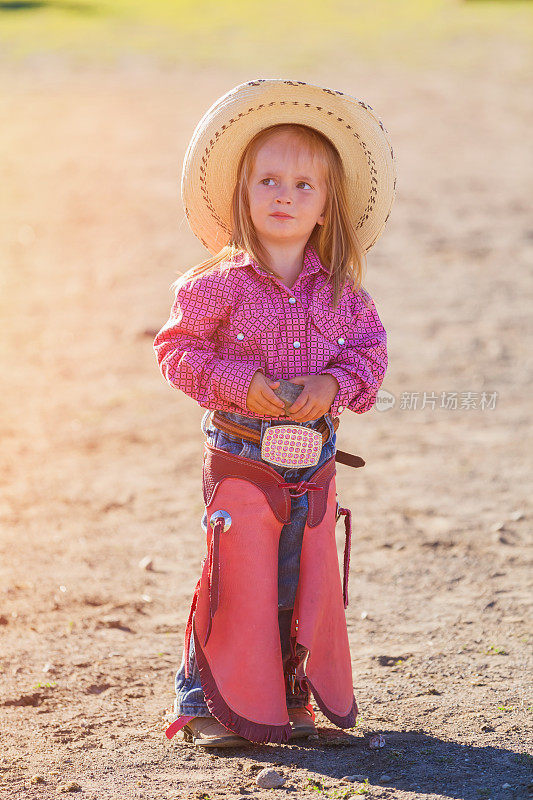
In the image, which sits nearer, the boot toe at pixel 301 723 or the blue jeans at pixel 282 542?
the blue jeans at pixel 282 542

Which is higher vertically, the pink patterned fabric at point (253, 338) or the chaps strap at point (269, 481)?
the pink patterned fabric at point (253, 338)

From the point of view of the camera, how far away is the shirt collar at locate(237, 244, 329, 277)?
9.58ft

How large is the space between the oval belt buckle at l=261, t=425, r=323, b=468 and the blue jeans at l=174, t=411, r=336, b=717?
0.06 m

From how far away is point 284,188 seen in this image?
115 inches

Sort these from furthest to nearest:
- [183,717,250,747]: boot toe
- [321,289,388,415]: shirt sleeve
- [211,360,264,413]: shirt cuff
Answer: [183,717,250,747]: boot toe → [321,289,388,415]: shirt sleeve → [211,360,264,413]: shirt cuff

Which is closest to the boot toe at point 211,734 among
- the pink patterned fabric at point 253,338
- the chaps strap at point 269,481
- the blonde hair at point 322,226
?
the chaps strap at point 269,481

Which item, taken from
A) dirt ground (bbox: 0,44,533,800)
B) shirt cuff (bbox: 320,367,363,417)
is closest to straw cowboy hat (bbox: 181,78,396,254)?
shirt cuff (bbox: 320,367,363,417)

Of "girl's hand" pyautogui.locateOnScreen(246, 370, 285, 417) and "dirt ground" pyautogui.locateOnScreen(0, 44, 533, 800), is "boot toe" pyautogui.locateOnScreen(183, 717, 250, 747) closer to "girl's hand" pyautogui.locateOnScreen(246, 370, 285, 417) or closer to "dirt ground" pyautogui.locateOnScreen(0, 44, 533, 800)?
"dirt ground" pyautogui.locateOnScreen(0, 44, 533, 800)

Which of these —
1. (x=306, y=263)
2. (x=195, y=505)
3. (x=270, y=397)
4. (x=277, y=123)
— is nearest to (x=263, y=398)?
(x=270, y=397)

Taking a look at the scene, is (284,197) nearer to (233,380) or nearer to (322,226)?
(322,226)

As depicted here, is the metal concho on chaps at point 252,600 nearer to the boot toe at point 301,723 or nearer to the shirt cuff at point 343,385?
the boot toe at point 301,723

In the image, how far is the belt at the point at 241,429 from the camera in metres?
2.96

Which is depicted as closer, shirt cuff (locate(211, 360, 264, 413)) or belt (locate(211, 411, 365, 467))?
shirt cuff (locate(211, 360, 264, 413))

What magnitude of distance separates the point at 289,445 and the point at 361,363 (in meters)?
0.28
